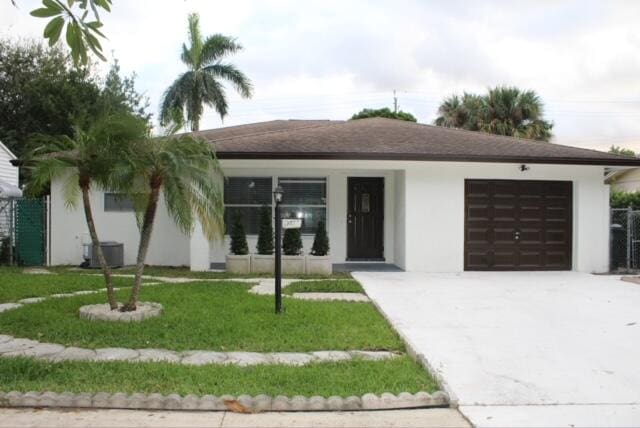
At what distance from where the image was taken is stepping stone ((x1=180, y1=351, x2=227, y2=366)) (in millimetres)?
5195

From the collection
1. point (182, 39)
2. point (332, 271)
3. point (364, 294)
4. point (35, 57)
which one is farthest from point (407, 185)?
point (35, 57)

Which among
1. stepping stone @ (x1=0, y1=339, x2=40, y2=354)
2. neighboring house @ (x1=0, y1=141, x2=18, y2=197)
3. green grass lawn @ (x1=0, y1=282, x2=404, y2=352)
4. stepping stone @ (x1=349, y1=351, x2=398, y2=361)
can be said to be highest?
neighboring house @ (x1=0, y1=141, x2=18, y2=197)

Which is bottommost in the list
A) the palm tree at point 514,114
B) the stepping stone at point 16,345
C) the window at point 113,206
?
the stepping stone at point 16,345

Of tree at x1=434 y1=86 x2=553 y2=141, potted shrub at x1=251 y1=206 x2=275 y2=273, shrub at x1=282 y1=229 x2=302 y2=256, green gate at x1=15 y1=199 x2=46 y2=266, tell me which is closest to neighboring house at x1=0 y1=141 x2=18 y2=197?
green gate at x1=15 y1=199 x2=46 y2=266

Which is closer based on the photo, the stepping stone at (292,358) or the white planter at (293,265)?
the stepping stone at (292,358)

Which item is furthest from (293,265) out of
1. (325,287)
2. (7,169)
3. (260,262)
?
(7,169)

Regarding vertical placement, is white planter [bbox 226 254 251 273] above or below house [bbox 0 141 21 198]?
below

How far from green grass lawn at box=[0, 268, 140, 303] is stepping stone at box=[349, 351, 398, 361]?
5.58 m

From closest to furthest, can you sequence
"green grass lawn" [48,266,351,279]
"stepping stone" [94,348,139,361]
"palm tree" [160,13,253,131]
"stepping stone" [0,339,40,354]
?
1. "stepping stone" [94,348,139,361]
2. "stepping stone" [0,339,40,354]
3. "green grass lawn" [48,266,351,279]
4. "palm tree" [160,13,253,131]

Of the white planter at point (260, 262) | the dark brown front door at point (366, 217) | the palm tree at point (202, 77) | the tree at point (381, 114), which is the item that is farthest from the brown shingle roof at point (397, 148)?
the tree at point (381, 114)

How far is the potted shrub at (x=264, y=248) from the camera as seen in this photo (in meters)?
11.5

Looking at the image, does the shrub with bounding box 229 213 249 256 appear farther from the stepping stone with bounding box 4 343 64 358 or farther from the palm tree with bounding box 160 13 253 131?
the palm tree with bounding box 160 13 253 131

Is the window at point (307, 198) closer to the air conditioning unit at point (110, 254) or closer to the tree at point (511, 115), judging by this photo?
the air conditioning unit at point (110, 254)

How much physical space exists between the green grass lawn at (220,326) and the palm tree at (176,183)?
0.80 metres
